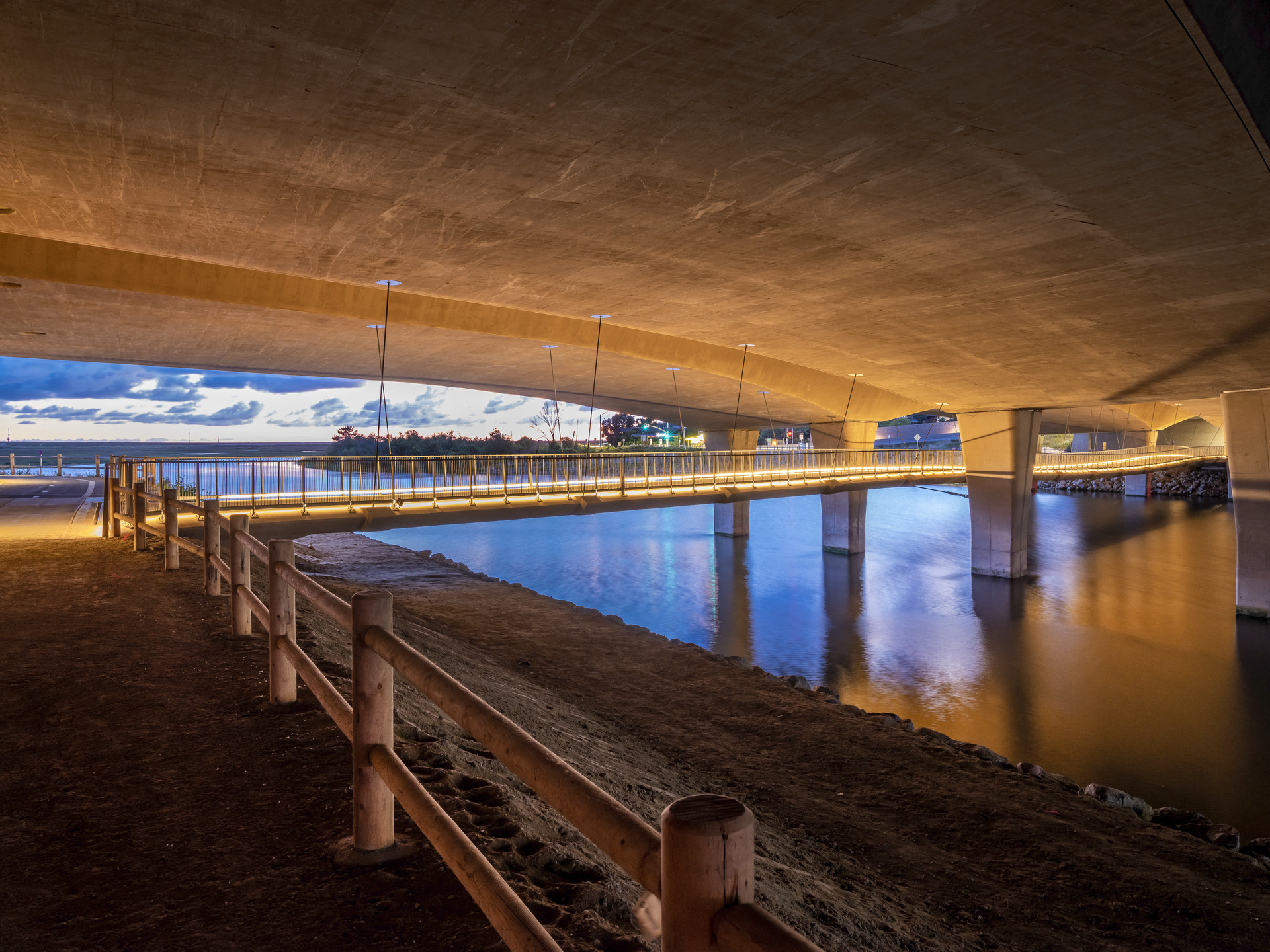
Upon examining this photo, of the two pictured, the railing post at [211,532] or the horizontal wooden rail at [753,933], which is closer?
the horizontal wooden rail at [753,933]

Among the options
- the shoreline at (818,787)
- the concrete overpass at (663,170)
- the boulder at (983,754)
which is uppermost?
the concrete overpass at (663,170)

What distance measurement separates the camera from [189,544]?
9742 mm

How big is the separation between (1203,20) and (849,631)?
18.4 m

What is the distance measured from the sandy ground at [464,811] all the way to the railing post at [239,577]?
0.66ft

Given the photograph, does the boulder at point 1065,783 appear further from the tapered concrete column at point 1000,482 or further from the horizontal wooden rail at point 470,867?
the tapered concrete column at point 1000,482

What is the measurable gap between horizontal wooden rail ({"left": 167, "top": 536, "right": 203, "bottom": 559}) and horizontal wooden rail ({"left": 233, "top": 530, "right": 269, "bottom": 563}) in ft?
10.1

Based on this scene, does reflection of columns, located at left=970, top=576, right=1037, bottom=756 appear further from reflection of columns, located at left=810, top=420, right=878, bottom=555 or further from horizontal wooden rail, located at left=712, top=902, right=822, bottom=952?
horizontal wooden rail, located at left=712, top=902, right=822, bottom=952

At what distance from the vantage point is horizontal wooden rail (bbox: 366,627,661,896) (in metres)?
1.53

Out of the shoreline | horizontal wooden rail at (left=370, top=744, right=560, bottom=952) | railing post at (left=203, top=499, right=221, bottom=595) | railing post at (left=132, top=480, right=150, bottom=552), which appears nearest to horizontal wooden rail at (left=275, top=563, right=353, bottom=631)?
horizontal wooden rail at (left=370, top=744, right=560, bottom=952)

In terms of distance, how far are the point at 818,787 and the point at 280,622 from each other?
6.73 meters

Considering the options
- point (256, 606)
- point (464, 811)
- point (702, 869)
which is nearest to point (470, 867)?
point (702, 869)

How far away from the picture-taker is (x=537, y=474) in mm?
20922

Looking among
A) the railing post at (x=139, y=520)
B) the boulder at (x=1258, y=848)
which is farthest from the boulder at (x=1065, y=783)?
the railing post at (x=139, y=520)

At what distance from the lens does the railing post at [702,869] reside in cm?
129
